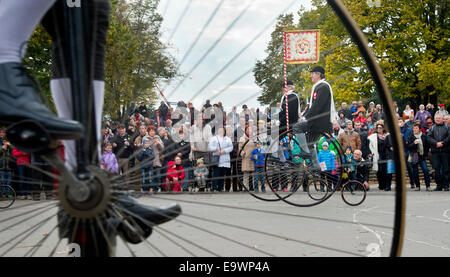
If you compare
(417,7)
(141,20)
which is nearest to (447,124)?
(417,7)

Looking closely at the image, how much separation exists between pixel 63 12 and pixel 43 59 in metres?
0.41

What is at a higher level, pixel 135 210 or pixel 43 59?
pixel 43 59

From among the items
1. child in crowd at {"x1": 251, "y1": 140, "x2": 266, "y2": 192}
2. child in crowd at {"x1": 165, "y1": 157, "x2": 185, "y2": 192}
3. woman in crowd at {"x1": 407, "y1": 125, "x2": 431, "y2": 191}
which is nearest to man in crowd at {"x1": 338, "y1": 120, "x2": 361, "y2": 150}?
child in crowd at {"x1": 251, "y1": 140, "x2": 266, "y2": 192}

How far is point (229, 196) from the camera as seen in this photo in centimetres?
1040

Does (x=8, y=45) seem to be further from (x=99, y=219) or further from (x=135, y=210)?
(x=135, y=210)

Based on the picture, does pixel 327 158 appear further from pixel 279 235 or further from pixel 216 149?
pixel 279 235

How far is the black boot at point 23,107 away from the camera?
4.09 ft

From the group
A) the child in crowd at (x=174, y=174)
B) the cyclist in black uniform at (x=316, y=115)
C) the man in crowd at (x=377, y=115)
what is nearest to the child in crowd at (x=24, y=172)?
the child in crowd at (x=174, y=174)

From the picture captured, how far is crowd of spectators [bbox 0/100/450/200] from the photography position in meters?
1.73

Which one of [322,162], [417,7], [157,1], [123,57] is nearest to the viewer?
[157,1]

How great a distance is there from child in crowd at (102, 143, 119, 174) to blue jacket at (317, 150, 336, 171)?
16.9 feet

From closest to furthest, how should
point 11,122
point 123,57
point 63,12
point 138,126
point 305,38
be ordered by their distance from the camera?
point 11,122
point 63,12
point 123,57
point 138,126
point 305,38

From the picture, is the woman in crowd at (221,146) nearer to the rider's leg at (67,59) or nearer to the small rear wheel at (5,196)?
the rider's leg at (67,59)

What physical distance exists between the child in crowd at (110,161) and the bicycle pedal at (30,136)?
11.4 inches
